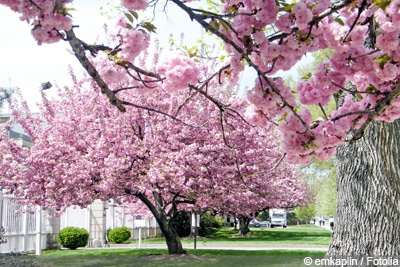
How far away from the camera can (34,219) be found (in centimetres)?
1905

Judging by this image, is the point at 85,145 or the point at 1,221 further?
the point at 1,221

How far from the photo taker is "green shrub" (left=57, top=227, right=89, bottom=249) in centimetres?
2125

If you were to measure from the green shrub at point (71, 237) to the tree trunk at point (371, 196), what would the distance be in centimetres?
1648

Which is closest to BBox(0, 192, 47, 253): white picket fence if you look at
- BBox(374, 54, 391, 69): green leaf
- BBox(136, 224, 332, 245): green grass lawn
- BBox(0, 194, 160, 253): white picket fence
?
BBox(0, 194, 160, 253): white picket fence

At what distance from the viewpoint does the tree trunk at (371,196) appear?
6.49 meters

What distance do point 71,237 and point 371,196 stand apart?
1703cm

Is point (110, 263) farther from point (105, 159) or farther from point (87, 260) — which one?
point (105, 159)

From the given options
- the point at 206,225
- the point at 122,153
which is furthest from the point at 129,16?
the point at 206,225

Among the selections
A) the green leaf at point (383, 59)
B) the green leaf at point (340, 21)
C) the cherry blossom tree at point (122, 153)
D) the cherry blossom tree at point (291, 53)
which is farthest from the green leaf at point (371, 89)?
the cherry blossom tree at point (122, 153)

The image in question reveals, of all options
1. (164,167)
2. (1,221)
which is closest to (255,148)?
(164,167)

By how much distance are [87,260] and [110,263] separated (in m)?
1.33

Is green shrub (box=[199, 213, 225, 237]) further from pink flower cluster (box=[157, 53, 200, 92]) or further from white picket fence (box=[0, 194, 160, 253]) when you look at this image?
pink flower cluster (box=[157, 53, 200, 92])

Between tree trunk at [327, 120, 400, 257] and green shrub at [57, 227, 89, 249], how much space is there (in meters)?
16.5

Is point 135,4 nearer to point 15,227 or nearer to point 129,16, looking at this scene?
point 129,16
